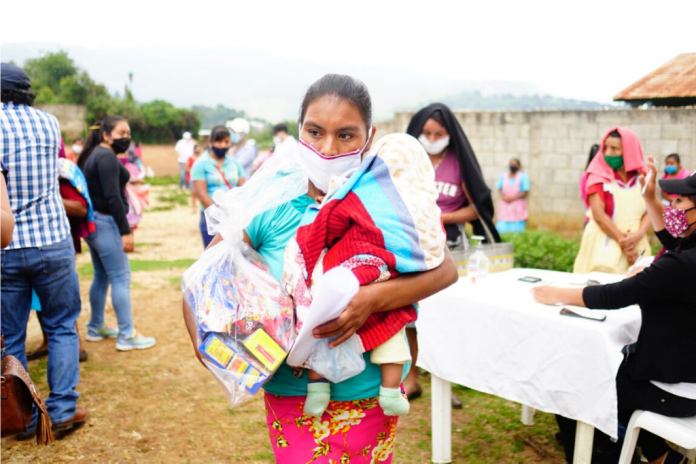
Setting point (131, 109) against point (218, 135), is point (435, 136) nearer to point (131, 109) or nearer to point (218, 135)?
point (218, 135)

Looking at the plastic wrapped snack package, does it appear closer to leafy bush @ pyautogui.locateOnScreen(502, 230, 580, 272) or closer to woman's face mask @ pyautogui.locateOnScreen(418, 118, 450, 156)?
woman's face mask @ pyautogui.locateOnScreen(418, 118, 450, 156)

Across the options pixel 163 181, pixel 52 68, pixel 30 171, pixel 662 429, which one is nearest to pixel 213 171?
pixel 30 171

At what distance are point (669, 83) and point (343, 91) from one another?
6.92m

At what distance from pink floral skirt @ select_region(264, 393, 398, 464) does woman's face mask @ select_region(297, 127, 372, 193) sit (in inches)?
27.1

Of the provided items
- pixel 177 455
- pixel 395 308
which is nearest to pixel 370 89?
pixel 395 308

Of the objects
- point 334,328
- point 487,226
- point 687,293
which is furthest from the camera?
point 487,226

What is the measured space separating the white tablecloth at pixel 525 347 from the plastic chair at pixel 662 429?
15cm

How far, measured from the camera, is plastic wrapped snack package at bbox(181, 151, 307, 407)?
1521 mm

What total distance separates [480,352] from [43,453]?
2784 millimetres

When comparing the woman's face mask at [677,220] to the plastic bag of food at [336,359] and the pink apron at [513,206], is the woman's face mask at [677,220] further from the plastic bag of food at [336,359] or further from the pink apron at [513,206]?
the pink apron at [513,206]

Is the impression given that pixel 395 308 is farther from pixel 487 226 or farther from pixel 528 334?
pixel 487 226

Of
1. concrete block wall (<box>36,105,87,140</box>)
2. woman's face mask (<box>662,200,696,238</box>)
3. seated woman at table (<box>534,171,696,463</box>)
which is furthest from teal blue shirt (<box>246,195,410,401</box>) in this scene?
concrete block wall (<box>36,105,87,140</box>)

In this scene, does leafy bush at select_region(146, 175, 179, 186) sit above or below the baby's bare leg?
below

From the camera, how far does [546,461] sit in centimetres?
336
